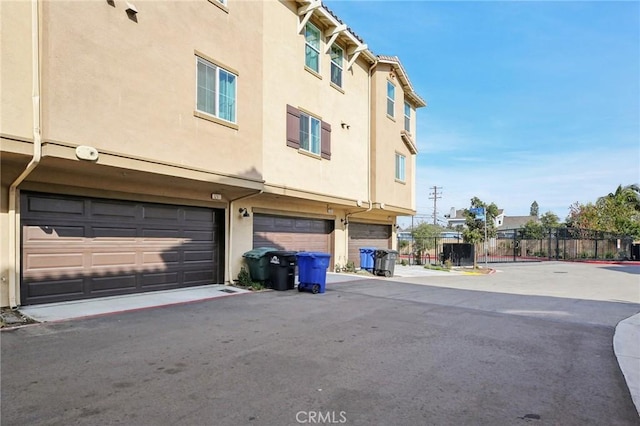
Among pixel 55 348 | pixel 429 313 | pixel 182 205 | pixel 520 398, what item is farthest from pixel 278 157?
pixel 520 398

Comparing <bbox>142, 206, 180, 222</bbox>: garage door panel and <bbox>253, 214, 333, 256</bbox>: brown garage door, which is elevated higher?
<bbox>142, 206, 180, 222</bbox>: garage door panel

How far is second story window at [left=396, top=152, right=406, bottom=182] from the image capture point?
70.7ft

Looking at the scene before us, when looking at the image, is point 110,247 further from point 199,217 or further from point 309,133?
point 309,133

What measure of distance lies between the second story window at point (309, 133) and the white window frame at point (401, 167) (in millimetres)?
7007

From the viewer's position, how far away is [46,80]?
7402 millimetres

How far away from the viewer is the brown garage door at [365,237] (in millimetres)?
20047

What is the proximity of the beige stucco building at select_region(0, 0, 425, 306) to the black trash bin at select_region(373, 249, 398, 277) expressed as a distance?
2.80m

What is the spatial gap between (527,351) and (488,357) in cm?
87

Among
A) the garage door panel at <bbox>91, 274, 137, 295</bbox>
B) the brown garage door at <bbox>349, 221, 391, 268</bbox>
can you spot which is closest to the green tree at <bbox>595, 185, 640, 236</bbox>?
the brown garage door at <bbox>349, 221, 391, 268</bbox>

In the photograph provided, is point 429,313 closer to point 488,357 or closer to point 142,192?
point 488,357

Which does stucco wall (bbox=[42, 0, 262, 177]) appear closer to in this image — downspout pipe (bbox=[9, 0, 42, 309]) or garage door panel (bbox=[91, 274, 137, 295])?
downspout pipe (bbox=[9, 0, 42, 309])

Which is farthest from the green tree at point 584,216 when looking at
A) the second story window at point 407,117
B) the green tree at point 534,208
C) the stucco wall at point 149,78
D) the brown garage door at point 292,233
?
the green tree at point 534,208

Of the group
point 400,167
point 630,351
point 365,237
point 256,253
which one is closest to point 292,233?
point 256,253

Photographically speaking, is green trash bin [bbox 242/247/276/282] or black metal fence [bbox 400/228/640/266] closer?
green trash bin [bbox 242/247/276/282]
